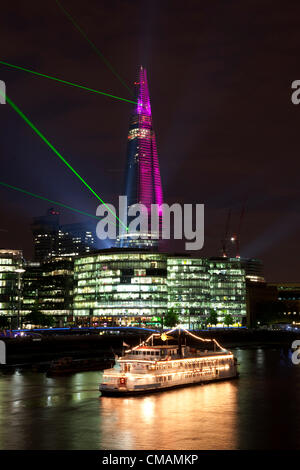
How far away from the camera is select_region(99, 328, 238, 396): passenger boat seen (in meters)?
67.2

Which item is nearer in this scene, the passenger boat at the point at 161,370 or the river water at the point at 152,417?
the river water at the point at 152,417

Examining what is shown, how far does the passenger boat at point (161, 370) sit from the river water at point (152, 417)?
60.3 inches

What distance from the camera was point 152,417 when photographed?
2115 inches

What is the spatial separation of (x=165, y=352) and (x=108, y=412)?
65.1ft

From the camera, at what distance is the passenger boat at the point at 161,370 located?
6725 cm

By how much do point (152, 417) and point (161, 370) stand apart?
1869cm

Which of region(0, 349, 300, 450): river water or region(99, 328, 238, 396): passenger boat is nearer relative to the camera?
region(0, 349, 300, 450): river water

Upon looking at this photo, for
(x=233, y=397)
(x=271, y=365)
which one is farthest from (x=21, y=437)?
(x=271, y=365)

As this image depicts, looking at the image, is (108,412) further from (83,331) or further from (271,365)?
(83,331)

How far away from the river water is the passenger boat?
153 centimetres

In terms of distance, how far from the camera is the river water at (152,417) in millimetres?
44875

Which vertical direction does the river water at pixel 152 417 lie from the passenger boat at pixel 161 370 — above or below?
below

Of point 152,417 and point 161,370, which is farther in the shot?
point 161,370
